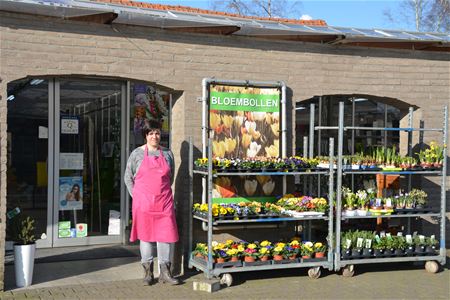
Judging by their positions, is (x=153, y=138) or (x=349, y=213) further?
(x=349, y=213)

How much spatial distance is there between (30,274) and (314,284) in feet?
11.6

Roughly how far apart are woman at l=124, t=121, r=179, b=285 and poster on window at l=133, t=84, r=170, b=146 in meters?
2.93

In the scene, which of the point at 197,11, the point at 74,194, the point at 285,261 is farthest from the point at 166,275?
the point at 197,11

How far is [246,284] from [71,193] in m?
3.76

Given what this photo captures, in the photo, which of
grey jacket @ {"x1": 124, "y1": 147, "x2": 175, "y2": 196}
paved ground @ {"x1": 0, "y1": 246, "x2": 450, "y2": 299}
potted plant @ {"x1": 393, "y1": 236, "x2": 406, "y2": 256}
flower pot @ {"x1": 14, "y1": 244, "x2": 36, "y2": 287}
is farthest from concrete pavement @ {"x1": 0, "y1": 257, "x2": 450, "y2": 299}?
grey jacket @ {"x1": 124, "y1": 147, "x2": 175, "y2": 196}

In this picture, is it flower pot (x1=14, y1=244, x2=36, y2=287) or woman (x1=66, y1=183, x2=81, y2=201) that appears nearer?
flower pot (x1=14, y1=244, x2=36, y2=287)

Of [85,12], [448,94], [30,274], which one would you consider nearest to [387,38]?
[448,94]

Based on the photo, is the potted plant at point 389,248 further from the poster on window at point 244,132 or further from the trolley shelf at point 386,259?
the poster on window at point 244,132

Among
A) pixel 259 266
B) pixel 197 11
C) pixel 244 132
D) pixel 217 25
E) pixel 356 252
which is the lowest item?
pixel 259 266

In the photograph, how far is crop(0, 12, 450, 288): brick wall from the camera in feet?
23.0

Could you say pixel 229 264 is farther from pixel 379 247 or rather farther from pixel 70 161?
pixel 70 161

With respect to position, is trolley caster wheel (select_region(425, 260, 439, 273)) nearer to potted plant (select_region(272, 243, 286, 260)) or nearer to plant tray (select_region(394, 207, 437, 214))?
plant tray (select_region(394, 207, 437, 214))

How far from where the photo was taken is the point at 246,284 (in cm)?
736

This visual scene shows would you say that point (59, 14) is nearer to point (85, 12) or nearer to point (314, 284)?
point (85, 12)
